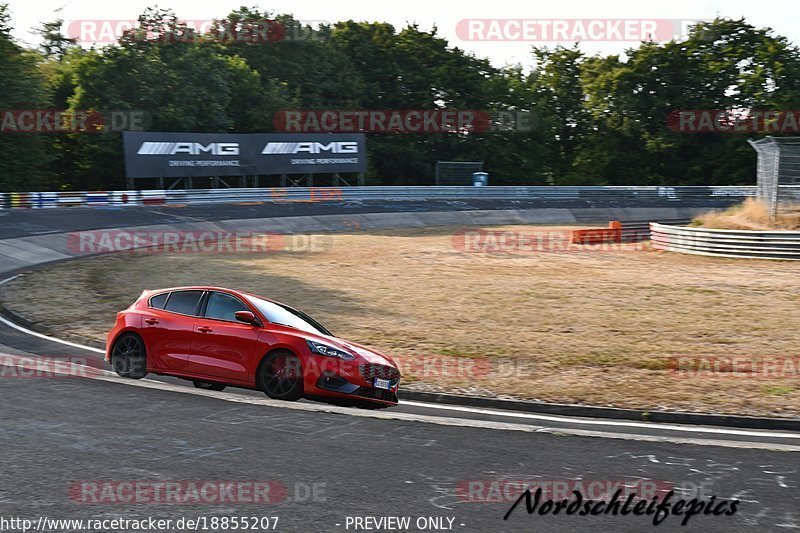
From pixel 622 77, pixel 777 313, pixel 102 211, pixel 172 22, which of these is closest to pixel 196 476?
pixel 777 313

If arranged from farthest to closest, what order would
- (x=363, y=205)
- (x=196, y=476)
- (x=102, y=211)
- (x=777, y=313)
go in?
1. (x=363, y=205)
2. (x=102, y=211)
3. (x=777, y=313)
4. (x=196, y=476)

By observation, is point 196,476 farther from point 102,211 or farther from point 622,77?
point 622,77

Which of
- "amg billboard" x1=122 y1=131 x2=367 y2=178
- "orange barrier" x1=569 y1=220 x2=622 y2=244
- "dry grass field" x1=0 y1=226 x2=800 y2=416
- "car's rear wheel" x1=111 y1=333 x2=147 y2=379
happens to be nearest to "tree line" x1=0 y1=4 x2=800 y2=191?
"amg billboard" x1=122 y1=131 x2=367 y2=178

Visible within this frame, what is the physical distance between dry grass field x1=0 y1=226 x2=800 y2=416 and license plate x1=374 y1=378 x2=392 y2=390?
1.34 metres

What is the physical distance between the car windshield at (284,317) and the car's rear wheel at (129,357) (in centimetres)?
169

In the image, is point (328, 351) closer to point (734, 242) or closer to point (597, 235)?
point (734, 242)

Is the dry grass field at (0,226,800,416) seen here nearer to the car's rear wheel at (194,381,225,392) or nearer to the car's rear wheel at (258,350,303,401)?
the car's rear wheel at (258,350,303,401)

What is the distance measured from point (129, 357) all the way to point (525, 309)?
9.82m

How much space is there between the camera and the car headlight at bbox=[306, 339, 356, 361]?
1019 centimetres

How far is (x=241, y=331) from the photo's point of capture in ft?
34.7

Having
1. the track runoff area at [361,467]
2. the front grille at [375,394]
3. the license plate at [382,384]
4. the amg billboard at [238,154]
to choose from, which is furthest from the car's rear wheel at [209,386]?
the amg billboard at [238,154]

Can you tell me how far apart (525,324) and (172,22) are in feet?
163

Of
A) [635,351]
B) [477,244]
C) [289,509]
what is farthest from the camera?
[477,244]

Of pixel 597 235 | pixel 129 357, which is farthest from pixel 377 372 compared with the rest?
pixel 597 235
